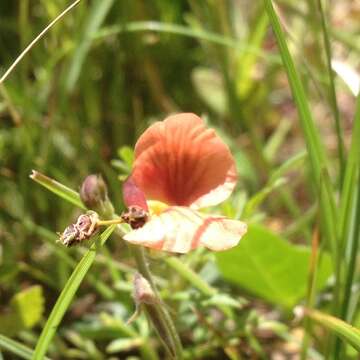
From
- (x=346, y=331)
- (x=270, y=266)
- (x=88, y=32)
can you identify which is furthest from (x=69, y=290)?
(x=88, y=32)

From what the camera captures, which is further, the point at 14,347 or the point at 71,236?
the point at 14,347

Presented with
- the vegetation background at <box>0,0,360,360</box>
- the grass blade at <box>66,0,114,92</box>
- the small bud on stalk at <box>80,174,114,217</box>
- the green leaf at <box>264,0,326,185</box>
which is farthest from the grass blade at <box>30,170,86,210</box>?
the grass blade at <box>66,0,114,92</box>

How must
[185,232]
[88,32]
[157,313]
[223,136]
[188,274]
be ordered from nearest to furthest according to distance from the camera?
[185,232] → [157,313] → [188,274] → [88,32] → [223,136]

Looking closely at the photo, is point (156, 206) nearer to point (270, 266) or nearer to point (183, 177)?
point (183, 177)

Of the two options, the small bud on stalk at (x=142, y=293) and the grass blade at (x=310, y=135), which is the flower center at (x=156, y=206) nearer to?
the small bud on stalk at (x=142, y=293)

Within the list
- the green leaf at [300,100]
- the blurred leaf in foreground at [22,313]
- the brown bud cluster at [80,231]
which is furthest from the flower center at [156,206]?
the blurred leaf in foreground at [22,313]
